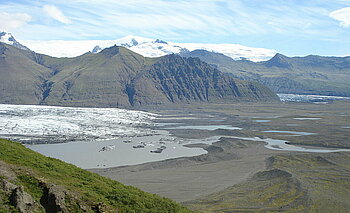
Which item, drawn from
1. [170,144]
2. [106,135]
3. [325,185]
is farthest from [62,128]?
[325,185]

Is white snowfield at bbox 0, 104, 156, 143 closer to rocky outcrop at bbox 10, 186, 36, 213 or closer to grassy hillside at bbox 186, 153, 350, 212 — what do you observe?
grassy hillside at bbox 186, 153, 350, 212

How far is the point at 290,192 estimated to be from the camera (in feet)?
184

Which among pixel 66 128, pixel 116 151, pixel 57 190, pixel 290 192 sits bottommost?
pixel 116 151

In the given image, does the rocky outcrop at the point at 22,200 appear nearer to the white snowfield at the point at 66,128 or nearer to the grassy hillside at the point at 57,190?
the grassy hillside at the point at 57,190

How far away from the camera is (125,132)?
409 ft

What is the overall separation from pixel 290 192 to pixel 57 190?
4167cm

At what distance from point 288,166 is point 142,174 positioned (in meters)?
30.1

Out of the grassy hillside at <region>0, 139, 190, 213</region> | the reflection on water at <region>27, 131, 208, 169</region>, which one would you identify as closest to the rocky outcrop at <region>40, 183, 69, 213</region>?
the grassy hillside at <region>0, 139, 190, 213</region>

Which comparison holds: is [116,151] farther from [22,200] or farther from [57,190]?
[22,200]

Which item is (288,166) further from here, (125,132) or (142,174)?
(125,132)

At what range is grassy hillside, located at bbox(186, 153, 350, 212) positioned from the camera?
161 ft

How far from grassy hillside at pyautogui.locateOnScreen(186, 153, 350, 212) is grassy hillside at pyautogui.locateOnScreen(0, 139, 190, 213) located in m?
19.5

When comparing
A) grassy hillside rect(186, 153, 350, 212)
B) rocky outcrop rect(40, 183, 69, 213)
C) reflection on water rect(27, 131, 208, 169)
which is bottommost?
reflection on water rect(27, 131, 208, 169)

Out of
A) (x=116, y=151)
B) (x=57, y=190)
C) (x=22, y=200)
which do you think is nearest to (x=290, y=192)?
(x=57, y=190)
